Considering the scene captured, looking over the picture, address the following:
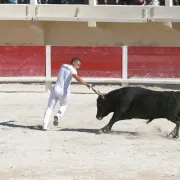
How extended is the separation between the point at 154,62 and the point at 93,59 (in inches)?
57.3

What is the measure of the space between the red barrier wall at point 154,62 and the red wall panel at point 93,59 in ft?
1.11

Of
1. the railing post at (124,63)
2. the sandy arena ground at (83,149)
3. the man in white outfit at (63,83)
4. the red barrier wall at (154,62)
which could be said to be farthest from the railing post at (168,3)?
the man in white outfit at (63,83)

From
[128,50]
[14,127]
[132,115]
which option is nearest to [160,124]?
[132,115]

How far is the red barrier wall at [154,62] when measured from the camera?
677 inches

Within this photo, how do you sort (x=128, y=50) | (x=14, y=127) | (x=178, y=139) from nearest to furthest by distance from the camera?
(x=178, y=139)
(x=14, y=127)
(x=128, y=50)

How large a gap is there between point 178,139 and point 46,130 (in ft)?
6.53

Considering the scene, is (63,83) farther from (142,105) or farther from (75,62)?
(142,105)

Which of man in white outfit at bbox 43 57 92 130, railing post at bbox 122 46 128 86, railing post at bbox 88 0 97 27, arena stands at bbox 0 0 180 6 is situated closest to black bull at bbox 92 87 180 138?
man in white outfit at bbox 43 57 92 130

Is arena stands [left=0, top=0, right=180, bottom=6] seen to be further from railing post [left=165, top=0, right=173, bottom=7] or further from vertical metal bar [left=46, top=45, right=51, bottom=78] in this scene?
vertical metal bar [left=46, top=45, right=51, bottom=78]

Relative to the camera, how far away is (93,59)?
17.3 m

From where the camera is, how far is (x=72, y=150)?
9.30 m

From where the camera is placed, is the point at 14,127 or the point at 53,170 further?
the point at 14,127

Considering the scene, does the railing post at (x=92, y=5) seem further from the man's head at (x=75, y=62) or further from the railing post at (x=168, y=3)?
the man's head at (x=75, y=62)

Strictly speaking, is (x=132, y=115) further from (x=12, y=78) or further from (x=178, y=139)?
(x=12, y=78)
